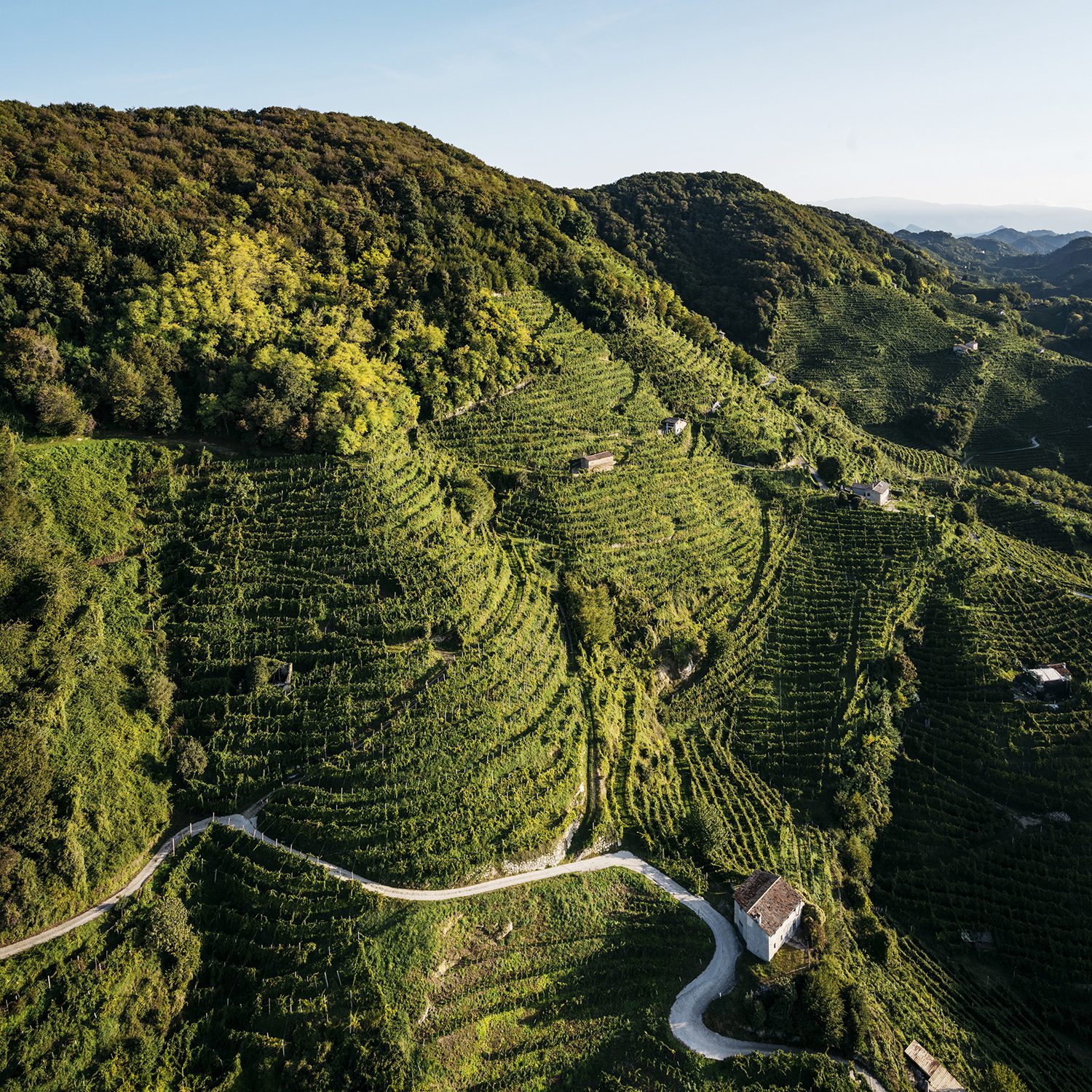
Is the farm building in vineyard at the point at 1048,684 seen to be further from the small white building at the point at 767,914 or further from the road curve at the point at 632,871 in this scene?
the road curve at the point at 632,871

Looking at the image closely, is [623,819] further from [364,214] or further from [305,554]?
[364,214]

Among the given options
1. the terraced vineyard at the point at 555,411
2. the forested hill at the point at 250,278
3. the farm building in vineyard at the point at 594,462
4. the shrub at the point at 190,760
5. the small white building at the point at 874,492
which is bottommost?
the shrub at the point at 190,760

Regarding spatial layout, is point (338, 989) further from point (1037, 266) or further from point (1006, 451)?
point (1037, 266)

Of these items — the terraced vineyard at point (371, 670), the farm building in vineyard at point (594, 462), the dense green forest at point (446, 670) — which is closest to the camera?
the dense green forest at point (446, 670)

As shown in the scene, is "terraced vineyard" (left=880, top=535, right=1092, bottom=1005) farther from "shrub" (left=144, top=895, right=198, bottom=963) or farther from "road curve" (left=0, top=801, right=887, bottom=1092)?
"shrub" (left=144, top=895, right=198, bottom=963)

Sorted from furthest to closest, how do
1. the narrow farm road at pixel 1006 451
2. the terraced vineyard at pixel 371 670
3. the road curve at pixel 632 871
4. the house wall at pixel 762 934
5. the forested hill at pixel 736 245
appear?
the forested hill at pixel 736 245 < the narrow farm road at pixel 1006 451 < the terraced vineyard at pixel 371 670 < the house wall at pixel 762 934 < the road curve at pixel 632 871

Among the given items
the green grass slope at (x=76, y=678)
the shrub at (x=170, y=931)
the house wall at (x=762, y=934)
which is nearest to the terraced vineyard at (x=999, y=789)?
the house wall at (x=762, y=934)

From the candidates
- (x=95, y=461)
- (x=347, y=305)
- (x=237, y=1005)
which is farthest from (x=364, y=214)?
(x=237, y=1005)
